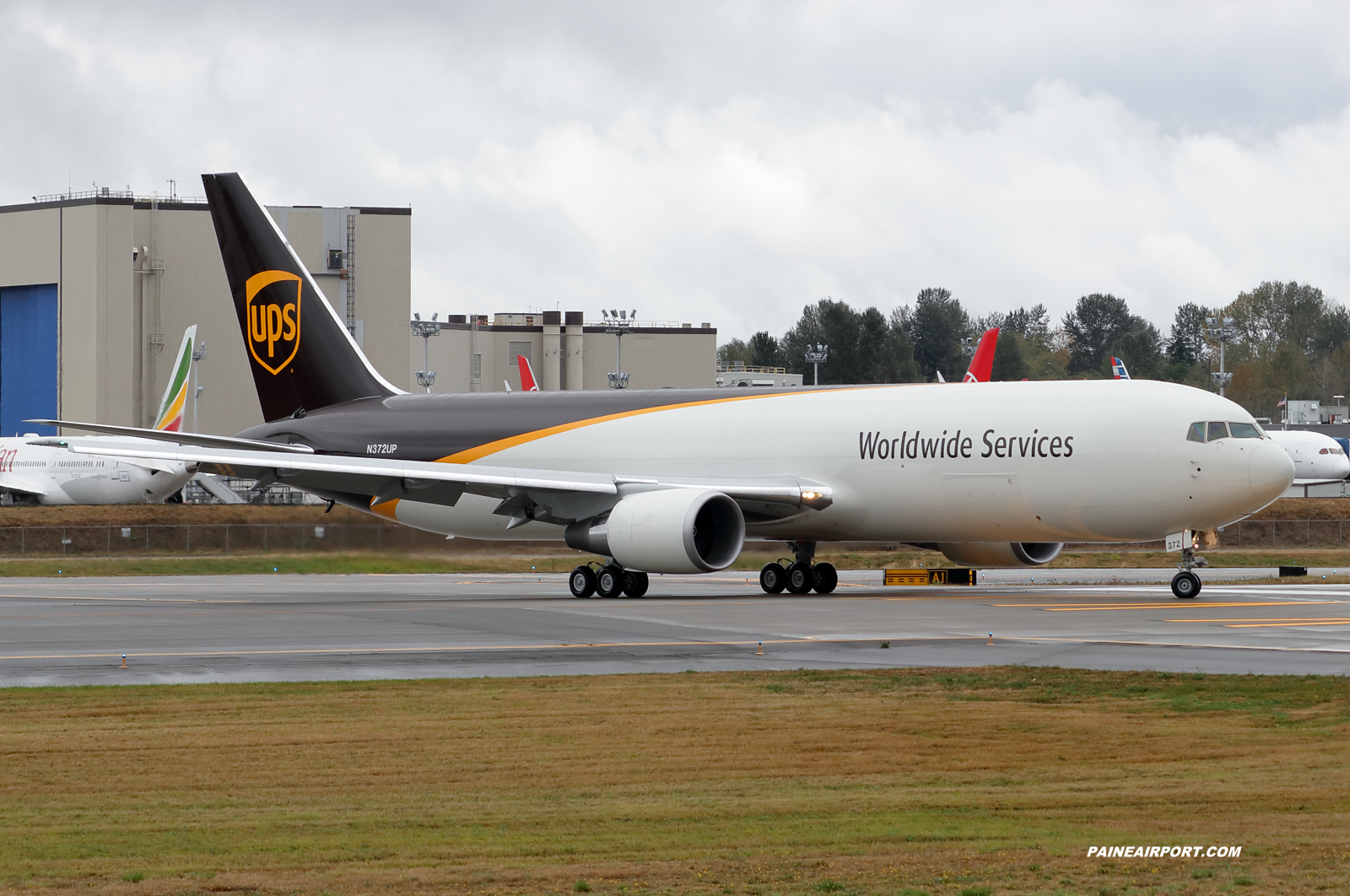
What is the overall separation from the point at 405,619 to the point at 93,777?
1514cm

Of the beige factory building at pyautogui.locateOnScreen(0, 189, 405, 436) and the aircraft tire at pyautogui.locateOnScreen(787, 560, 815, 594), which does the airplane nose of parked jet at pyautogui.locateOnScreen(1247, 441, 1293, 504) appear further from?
the beige factory building at pyautogui.locateOnScreen(0, 189, 405, 436)

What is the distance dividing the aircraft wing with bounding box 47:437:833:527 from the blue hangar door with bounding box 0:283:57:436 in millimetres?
69288

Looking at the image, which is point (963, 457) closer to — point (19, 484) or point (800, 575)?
point (800, 575)

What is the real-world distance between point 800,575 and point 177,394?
38838 mm

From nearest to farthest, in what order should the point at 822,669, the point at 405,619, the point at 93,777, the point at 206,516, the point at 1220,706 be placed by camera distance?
the point at 93,777 < the point at 1220,706 < the point at 822,669 < the point at 405,619 < the point at 206,516

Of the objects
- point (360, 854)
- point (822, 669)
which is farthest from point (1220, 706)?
point (360, 854)

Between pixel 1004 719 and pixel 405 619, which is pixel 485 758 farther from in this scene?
pixel 405 619

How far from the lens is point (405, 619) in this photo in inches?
1066

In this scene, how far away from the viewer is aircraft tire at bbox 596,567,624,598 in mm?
32500

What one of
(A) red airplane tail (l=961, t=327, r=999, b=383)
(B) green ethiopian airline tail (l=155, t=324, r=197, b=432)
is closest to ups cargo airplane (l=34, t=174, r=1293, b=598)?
(A) red airplane tail (l=961, t=327, r=999, b=383)

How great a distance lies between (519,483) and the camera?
31.7m

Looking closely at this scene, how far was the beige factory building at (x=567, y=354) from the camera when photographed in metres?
117

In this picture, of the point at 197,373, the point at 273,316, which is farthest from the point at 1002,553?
the point at 197,373

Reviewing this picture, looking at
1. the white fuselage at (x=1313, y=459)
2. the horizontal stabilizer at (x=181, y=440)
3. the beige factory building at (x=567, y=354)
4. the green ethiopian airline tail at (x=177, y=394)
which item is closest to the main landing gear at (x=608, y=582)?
the horizontal stabilizer at (x=181, y=440)
